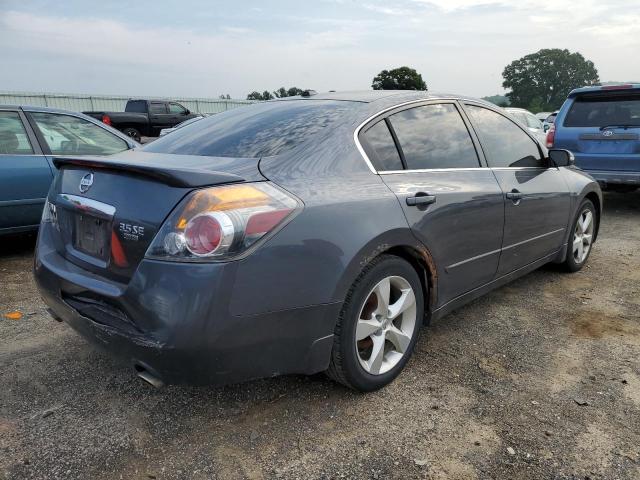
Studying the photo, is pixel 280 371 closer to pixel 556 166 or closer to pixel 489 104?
pixel 489 104

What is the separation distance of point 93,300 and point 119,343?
0.85ft

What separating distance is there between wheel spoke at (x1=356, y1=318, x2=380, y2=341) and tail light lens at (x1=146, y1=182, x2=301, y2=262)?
2.33 ft

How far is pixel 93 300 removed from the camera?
2.27 m

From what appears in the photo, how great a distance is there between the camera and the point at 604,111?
23.3 ft

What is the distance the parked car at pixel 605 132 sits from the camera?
6773mm

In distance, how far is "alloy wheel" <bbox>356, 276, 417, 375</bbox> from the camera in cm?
256

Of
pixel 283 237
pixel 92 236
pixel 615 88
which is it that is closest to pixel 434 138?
pixel 283 237

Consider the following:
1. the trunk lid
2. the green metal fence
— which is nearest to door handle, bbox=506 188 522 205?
the trunk lid

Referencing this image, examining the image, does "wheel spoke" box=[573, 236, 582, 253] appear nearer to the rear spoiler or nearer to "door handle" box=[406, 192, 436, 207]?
"door handle" box=[406, 192, 436, 207]

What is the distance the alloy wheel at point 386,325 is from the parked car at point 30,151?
3.73 m

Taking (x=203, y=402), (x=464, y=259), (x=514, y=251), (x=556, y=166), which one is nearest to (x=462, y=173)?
(x=464, y=259)

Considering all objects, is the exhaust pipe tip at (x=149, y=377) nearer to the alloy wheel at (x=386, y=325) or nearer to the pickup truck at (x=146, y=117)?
the alloy wheel at (x=386, y=325)

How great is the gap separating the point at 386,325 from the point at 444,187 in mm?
848

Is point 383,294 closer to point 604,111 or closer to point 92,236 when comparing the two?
point 92,236
